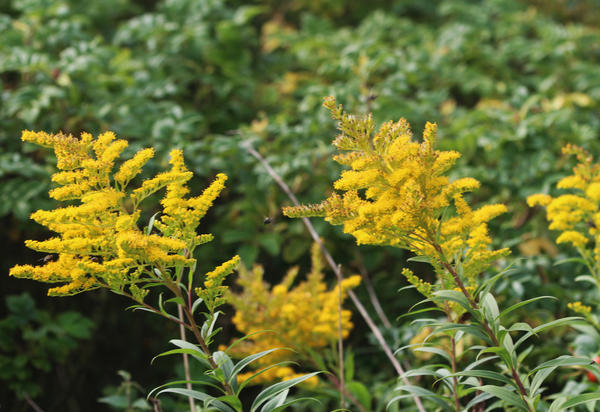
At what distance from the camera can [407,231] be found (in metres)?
1.25

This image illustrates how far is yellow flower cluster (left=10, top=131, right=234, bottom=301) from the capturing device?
3.89ft

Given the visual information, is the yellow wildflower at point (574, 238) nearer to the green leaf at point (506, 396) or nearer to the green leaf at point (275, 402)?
the green leaf at point (506, 396)

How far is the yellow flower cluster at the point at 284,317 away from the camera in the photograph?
6.81 feet

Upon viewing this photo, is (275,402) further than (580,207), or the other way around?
(580,207)

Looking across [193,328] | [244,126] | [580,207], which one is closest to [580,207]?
[580,207]

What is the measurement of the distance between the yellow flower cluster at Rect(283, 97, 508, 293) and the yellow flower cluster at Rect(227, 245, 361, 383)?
31.1 inches

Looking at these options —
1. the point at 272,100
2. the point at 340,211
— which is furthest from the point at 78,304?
the point at 340,211

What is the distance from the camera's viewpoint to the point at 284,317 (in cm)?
208

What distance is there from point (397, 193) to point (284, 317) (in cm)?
96

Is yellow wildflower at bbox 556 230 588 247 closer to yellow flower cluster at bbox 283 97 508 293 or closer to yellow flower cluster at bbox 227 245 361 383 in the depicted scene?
yellow flower cluster at bbox 283 97 508 293

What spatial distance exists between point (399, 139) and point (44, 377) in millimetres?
2471

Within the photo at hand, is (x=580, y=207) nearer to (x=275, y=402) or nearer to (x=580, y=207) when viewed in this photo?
(x=580, y=207)

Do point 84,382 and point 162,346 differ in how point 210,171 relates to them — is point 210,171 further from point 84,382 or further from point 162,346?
point 84,382

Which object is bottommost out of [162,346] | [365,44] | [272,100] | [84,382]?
[84,382]
